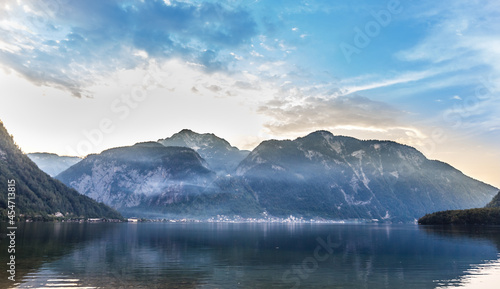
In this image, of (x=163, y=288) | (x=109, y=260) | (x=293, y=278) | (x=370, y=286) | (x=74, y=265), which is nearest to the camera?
(x=163, y=288)

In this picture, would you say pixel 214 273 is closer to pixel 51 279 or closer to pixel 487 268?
pixel 51 279

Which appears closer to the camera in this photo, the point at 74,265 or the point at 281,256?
the point at 74,265

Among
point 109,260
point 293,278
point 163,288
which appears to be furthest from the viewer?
point 109,260

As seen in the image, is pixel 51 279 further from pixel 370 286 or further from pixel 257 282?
pixel 370 286

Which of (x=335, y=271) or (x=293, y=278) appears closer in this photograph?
(x=293, y=278)

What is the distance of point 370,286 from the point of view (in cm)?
5962

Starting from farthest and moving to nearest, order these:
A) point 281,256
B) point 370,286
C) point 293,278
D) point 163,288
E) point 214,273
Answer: point 281,256 < point 214,273 < point 293,278 < point 370,286 < point 163,288

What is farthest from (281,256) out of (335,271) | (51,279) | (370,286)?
(51,279)

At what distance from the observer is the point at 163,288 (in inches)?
2167

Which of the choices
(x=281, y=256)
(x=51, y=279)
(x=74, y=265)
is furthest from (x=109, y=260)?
(x=281, y=256)

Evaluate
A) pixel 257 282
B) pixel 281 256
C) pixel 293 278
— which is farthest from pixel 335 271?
pixel 281 256

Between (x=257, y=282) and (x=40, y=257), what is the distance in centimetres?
5387

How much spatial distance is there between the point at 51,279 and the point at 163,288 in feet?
64.2

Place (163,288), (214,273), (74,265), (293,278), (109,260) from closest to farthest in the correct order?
1. (163,288)
2. (293,278)
3. (214,273)
4. (74,265)
5. (109,260)
